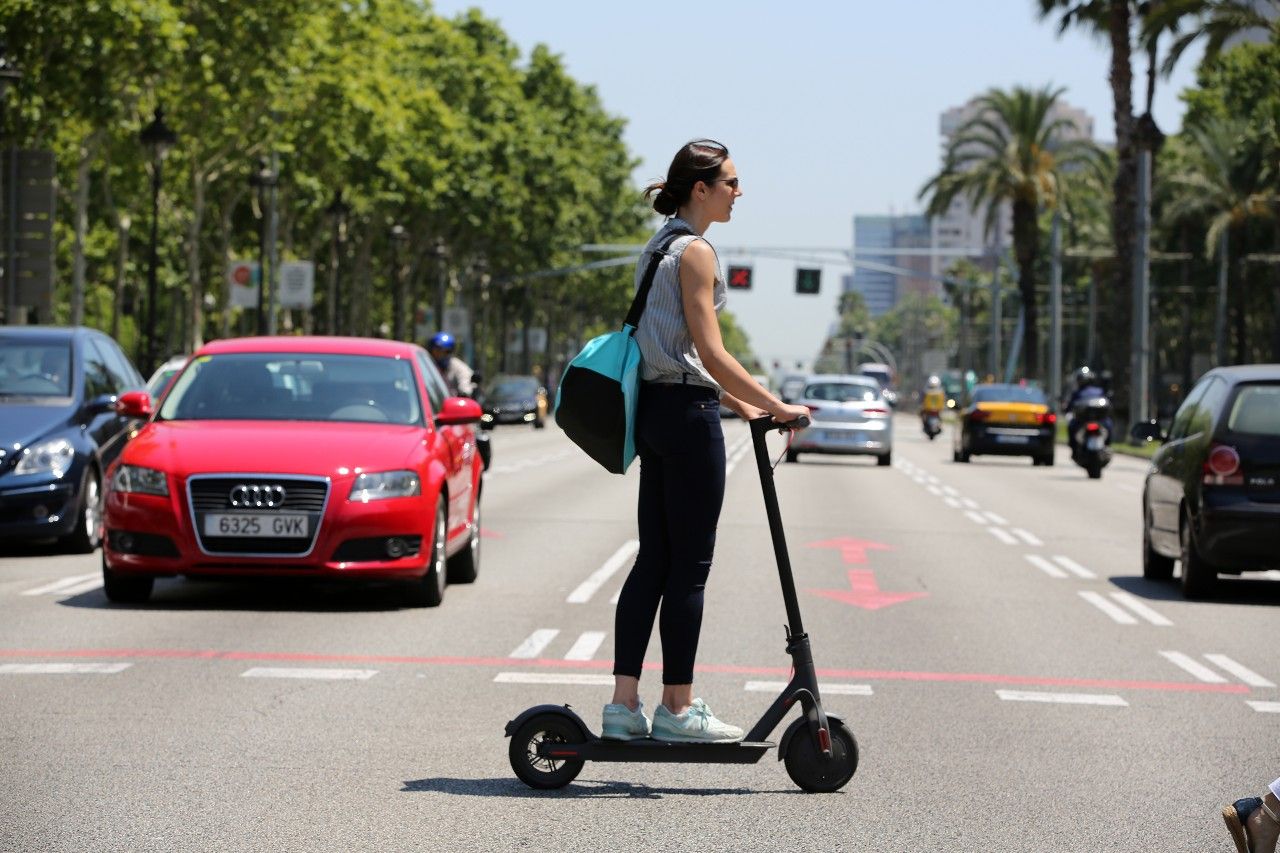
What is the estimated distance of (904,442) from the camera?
60281mm

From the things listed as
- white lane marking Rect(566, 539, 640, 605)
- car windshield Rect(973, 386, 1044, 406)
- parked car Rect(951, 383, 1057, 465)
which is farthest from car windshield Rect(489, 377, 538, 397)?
white lane marking Rect(566, 539, 640, 605)

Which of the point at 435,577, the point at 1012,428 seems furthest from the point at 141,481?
the point at 1012,428

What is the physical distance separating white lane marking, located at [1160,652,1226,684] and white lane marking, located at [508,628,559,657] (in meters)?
2.90

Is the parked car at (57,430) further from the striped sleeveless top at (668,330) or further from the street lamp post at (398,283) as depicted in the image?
the street lamp post at (398,283)

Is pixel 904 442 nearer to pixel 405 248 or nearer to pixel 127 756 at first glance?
pixel 405 248

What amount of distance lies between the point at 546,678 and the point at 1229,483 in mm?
5879

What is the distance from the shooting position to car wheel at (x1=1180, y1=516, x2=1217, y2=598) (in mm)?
14297

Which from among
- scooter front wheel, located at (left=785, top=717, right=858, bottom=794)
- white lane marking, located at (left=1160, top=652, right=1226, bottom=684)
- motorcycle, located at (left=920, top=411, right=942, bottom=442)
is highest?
scooter front wheel, located at (left=785, top=717, right=858, bottom=794)

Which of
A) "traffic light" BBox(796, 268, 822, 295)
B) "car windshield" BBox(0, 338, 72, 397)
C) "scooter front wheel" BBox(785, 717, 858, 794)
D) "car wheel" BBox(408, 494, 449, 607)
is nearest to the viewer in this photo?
"scooter front wheel" BBox(785, 717, 858, 794)

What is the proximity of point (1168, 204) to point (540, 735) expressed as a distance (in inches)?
2938

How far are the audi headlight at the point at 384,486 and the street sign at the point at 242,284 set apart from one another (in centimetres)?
3550

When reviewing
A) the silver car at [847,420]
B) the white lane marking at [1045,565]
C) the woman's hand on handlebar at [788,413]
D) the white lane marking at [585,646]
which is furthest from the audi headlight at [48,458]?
the silver car at [847,420]

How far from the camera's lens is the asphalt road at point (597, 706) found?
255 inches

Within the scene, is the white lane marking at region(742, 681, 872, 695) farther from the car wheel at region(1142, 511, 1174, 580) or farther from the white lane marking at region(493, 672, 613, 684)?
the car wheel at region(1142, 511, 1174, 580)
